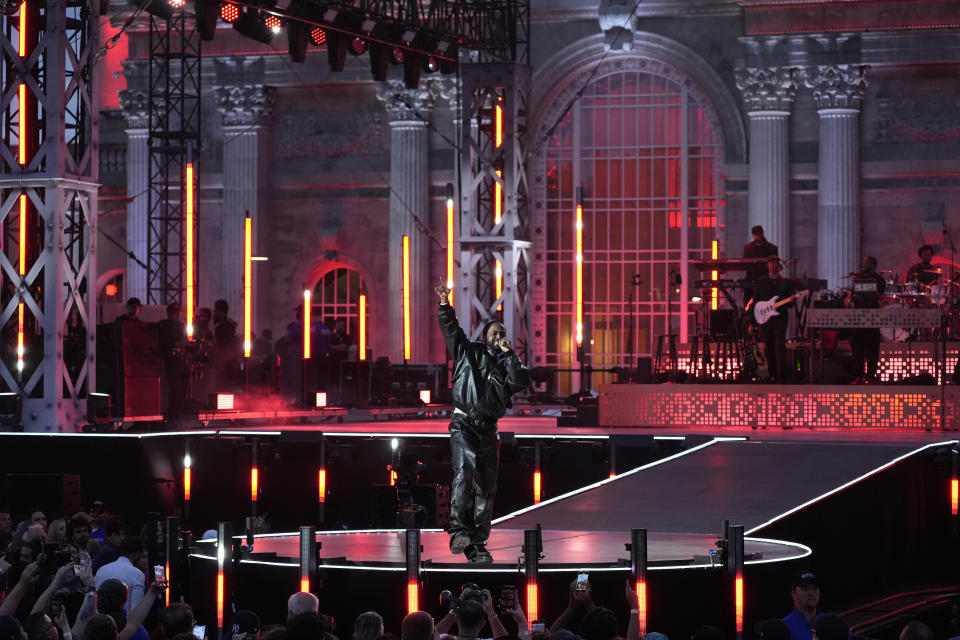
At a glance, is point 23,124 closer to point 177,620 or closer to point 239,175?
point 177,620

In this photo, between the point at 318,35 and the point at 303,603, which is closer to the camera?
the point at 303,603

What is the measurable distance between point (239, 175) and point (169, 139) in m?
2.52

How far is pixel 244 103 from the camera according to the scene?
34.6 meters

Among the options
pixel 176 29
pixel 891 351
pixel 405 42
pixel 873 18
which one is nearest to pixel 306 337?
pixel 405 42

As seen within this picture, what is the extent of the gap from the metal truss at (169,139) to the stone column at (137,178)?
0.21m

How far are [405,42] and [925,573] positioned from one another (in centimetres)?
1195

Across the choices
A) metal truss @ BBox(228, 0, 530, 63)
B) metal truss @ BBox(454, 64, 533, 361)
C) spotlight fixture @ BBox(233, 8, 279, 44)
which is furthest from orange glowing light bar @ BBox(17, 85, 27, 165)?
metal truss @ BBox(454, 64, 533, 361)

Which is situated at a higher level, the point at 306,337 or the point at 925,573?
the point at 306,337

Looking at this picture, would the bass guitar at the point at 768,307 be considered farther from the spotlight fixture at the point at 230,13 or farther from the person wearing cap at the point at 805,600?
the person wearing cap at the point at 805,600

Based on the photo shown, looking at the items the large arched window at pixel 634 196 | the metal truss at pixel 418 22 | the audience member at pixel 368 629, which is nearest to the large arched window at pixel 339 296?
the large arched window at pixel 634 196

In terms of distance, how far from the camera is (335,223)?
1373 inches

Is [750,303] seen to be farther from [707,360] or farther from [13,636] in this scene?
[13,636]

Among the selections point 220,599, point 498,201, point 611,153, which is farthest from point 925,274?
point 220,599

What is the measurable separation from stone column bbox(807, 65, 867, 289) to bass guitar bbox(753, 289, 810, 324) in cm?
979
